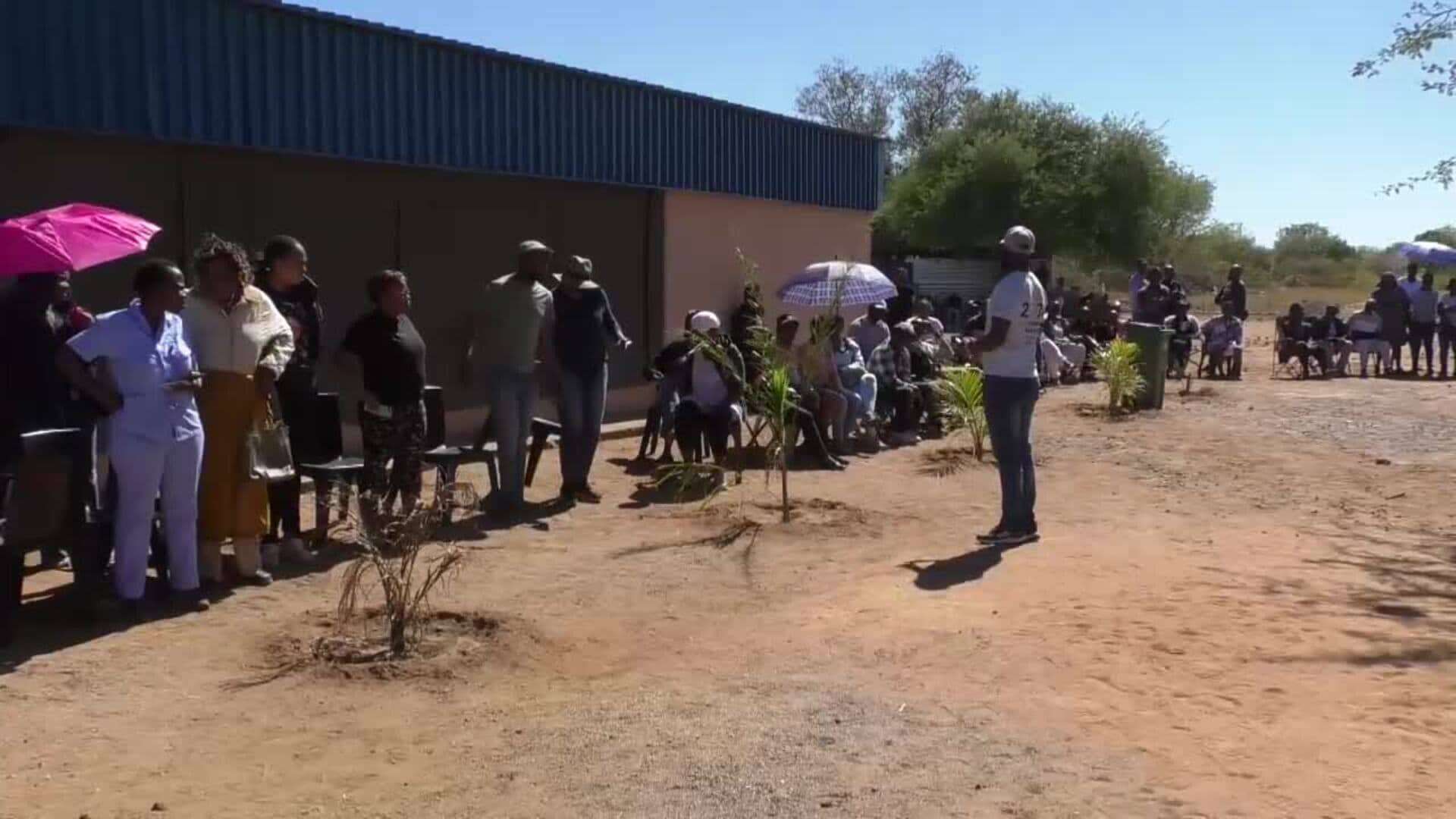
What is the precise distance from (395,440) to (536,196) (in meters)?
6.37

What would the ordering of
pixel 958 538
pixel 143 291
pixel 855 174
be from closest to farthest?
pixel 143 291, pixel 958 538, pixel 855 174

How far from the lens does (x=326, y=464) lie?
26.8 feet

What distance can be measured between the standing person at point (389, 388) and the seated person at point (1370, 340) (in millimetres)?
18355

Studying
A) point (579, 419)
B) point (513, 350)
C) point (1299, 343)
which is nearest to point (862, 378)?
point (579, 419)

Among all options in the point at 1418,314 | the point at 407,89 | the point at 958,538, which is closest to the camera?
the point at 958,538

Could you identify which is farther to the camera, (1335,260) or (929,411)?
(1335,260)

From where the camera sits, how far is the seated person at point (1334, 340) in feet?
74.4

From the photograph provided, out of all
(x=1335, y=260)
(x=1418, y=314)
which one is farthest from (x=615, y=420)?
(x=1335, y=260)

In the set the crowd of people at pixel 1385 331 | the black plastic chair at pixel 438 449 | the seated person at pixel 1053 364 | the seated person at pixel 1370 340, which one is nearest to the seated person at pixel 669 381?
the black plastic chair at pixel 438 449

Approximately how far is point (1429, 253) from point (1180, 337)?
7150mm

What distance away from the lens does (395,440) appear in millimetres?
8211

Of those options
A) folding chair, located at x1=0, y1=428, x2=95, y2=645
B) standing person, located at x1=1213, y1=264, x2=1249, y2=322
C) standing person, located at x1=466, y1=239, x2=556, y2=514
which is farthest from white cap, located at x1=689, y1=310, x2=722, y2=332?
standing person, located at x1=1213, y1=264, x2=1249, y2=322

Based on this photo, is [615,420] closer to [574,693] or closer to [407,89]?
[407,89]

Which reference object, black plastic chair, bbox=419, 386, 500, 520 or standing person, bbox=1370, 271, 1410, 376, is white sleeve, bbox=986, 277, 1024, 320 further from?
standing person, bbox=1370, 271, 1410, 376
